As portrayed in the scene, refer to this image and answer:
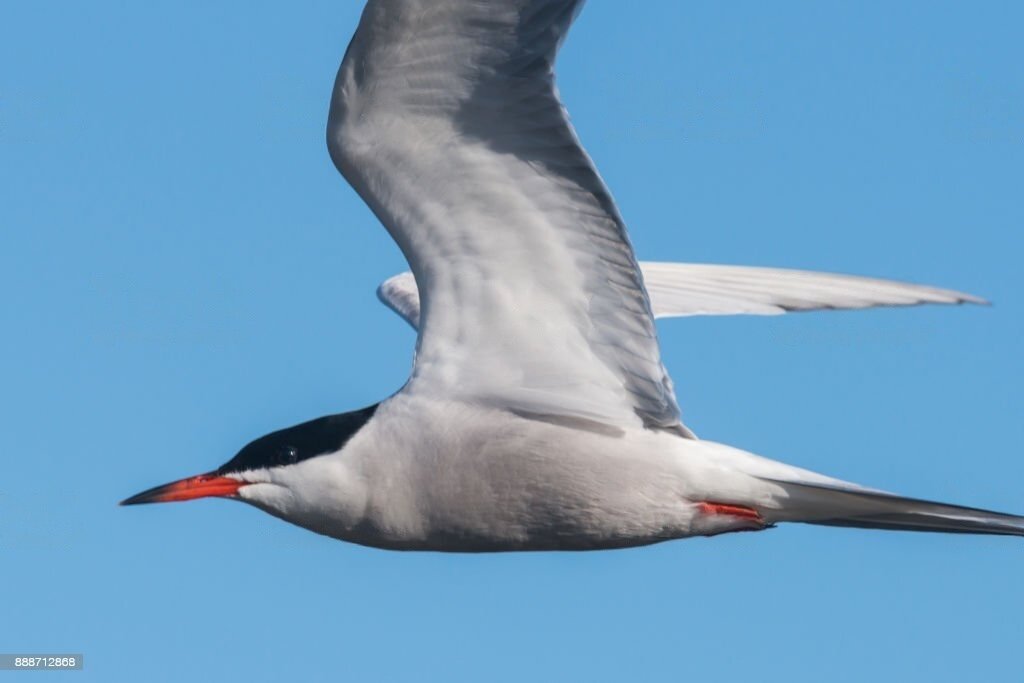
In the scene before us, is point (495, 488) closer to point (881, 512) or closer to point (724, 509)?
point (724, 509)

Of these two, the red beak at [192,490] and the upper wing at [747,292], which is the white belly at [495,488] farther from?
the upper wing at [747,292]

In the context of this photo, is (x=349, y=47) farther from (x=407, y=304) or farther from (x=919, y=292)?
(x=919, y=292)

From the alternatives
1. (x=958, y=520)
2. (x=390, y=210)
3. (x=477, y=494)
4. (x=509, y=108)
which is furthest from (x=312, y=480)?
(x=958, y=520)

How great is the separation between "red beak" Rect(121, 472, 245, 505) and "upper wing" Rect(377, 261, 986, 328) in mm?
1326

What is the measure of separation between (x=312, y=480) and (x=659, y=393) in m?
1.36

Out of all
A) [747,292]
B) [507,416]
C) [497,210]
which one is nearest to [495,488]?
[507,416]

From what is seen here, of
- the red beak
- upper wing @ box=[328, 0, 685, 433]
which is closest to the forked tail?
upper wing @ box=[328, 0, 685, 433]

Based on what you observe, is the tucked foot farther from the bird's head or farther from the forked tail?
the bird's head

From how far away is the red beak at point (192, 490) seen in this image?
689cm

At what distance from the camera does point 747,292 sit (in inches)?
324

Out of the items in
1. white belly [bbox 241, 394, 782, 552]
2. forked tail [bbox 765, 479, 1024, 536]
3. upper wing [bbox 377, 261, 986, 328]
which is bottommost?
forked tail [bbox 765, 479, 1024, 536]

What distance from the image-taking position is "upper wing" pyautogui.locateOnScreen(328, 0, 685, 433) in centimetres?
613

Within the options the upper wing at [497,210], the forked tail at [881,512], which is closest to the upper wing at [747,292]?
the upper wing at [497,210]

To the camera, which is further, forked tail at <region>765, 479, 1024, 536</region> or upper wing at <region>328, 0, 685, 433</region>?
forked tail at <region>765, 479, 1024, 536</region>
